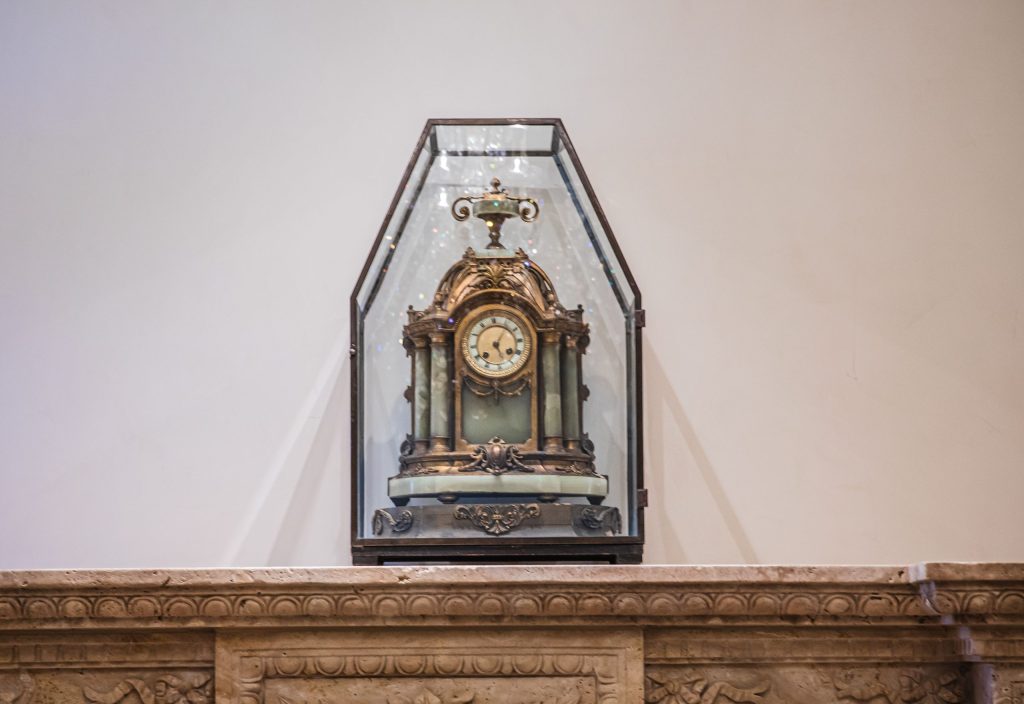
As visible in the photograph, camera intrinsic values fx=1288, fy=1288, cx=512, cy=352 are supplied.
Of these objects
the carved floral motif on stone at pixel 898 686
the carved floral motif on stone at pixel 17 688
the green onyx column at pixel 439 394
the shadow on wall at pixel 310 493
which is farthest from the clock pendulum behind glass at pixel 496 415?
the carved floral motif on stone at pixel 17 688

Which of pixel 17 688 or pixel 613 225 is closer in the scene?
pixel 17 688

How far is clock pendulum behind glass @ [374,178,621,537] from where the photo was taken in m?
2.05

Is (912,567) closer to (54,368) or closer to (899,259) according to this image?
(899,259)

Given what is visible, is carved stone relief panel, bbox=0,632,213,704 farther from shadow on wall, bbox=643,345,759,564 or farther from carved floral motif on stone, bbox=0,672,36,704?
shadow on wall, bbox=643,345,759,564

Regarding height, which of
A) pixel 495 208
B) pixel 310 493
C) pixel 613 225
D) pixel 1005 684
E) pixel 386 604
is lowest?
pixel 1005 684

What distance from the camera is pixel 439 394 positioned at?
2.10 metres

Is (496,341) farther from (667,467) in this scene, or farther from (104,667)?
(104,667)

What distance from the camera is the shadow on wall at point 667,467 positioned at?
2422 mm

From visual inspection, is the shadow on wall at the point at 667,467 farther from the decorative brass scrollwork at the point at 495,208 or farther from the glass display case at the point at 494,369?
the decorative brass scrollwork at the point at 495,208

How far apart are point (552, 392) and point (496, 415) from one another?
101 mm

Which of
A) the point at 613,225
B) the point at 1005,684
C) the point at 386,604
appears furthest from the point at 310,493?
the point at 1005,684

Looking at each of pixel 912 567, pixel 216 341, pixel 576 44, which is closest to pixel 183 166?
pixel 216 341

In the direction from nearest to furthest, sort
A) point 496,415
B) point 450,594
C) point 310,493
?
point 450,594 < point 496,415 < point 310,493

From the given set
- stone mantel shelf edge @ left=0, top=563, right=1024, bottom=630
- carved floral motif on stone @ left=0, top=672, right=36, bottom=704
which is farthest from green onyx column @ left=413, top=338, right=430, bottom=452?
carved floral motif on stone @ left=0, top=672, right=36, bottom=704
